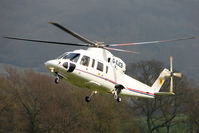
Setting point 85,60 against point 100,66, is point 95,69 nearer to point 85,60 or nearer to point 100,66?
point 100,66

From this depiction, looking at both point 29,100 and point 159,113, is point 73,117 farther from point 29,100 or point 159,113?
point 159,113

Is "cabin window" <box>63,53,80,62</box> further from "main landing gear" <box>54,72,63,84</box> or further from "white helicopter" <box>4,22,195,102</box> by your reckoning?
"main landing gear" <box>54,72,63,84</box>

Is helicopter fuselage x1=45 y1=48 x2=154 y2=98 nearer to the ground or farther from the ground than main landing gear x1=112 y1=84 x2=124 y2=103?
farther from the ground

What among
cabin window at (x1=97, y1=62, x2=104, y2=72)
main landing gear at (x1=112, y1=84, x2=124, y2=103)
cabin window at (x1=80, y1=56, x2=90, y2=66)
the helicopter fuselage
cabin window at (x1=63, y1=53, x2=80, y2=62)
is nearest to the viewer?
the helicopter fuselage

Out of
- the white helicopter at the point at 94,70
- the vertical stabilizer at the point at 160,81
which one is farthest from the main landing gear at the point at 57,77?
the vertical stabilizer at the point at 160,81

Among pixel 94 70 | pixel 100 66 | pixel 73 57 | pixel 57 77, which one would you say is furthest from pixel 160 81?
pixel 57 77

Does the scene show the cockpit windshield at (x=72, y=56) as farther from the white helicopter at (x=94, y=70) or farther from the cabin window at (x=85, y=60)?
the cabin window at (x=85, y=60)

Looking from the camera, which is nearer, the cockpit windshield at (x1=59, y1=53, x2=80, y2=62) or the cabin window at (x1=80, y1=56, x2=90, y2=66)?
the cockpit windshield at (x1=59, y1=53, x2=80, y2=62)

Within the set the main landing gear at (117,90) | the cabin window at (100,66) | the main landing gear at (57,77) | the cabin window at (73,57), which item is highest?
the cabin window at (73,57)

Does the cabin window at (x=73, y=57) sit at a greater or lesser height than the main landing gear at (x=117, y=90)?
greater

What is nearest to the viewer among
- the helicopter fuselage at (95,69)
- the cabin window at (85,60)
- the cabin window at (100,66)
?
the helicopter fuselage at (95,69)

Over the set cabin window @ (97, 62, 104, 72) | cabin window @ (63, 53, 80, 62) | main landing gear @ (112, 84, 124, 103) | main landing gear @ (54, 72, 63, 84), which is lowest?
main landing gear @ (112, 84, 124, 103)

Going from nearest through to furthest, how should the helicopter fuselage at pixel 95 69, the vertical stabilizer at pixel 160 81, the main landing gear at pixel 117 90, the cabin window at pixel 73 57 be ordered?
the helicopter fuselage at pixel 95 69 → the cabin window at pixel 73 57 → the main landing gear at pixel 117 90 → the vertical stabilizer at pixel 160 81

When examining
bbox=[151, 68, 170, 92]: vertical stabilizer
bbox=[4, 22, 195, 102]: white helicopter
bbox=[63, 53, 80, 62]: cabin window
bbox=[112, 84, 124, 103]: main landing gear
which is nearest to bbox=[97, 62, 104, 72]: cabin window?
bbox=[4, 22, 195, 102]: white helicopter
